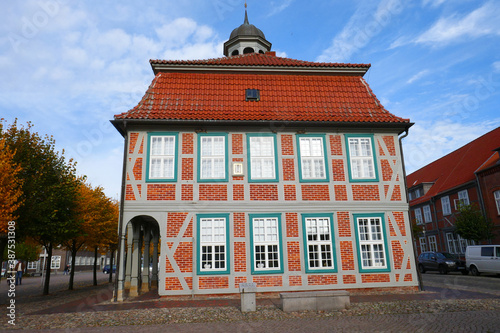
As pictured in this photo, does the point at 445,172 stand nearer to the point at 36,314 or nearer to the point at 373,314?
the point at 373,314

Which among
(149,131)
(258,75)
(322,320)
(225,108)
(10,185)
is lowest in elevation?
(322,320)

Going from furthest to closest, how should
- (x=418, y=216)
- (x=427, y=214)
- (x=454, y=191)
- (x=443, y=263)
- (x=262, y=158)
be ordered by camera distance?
(x=418, y=216), (x=427, y=214), (x=454, y=191), (x=443, y=263), (x=262, y=158)

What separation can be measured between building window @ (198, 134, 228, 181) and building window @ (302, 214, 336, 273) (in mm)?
3678

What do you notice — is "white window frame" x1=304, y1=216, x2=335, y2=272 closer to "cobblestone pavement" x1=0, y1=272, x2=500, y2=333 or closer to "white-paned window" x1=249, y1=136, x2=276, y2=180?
"cobblestone pavement" x1=0, y1=272, x2=500, y2=333

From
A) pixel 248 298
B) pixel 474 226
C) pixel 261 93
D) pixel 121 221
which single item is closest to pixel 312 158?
pixel 261 93

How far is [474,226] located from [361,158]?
1703cm

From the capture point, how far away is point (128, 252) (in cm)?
1428

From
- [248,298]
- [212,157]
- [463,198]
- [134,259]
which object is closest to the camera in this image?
[248,298]

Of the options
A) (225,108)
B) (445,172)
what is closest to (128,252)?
(225,108)

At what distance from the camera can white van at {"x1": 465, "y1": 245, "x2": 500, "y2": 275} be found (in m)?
20.3

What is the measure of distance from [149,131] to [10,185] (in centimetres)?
537

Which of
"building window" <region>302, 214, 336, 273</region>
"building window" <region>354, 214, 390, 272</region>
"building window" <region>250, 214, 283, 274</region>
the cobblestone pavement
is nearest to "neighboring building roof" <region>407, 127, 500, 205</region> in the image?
"building window" <region>354, 214, 390, 272</region>

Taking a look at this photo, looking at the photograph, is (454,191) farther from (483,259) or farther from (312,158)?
(312,158)

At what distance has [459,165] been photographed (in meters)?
33.9
